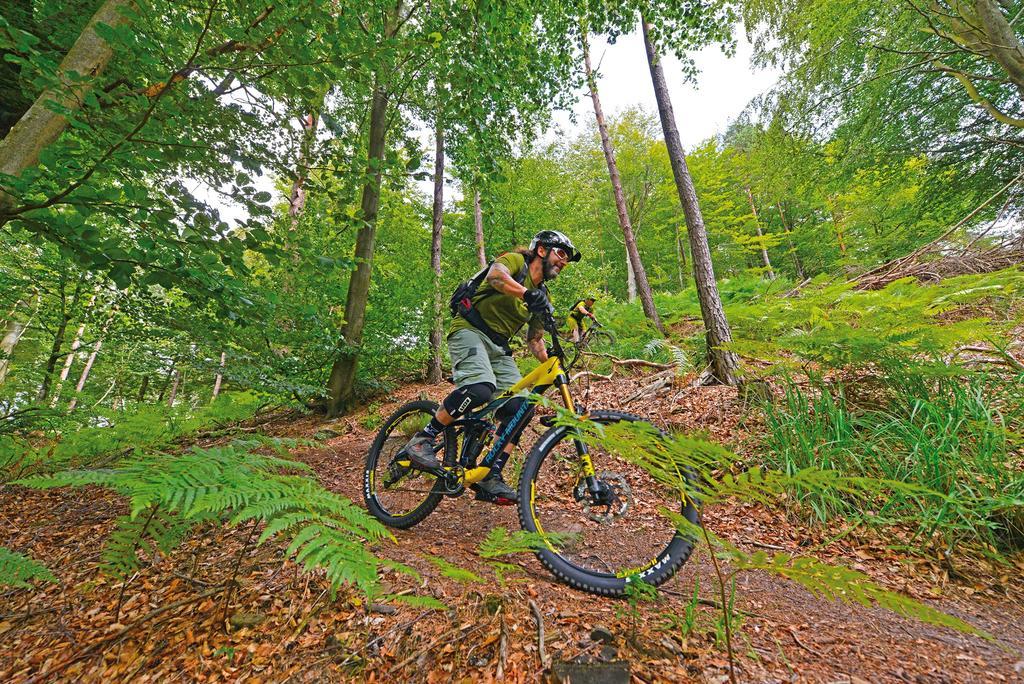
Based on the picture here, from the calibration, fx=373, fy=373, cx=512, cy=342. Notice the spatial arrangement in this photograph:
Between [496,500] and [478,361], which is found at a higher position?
[478,361]

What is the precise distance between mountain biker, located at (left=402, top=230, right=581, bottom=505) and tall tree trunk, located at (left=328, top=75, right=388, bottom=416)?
417 centimetres

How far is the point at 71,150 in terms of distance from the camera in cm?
239

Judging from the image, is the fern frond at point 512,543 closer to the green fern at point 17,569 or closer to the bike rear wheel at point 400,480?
the bike rear wheel at point 400,480

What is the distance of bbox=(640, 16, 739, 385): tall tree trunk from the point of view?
192 inches

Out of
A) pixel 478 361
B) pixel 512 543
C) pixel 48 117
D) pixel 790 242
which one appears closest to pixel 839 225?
pixel 790 242

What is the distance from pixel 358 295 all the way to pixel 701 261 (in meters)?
5.79

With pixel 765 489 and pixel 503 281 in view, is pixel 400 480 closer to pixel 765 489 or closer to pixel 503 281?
pixel 503 281

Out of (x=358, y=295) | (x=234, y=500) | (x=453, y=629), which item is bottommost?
(x=453, y=629)

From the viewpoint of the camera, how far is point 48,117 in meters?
2.35

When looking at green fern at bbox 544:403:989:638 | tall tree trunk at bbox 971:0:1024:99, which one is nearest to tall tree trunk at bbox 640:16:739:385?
green fern at bbox 544:403:989:638

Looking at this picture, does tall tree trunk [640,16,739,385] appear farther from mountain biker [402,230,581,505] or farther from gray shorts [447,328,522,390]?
gray shorts [447,328,522,390]

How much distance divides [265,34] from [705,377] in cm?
558

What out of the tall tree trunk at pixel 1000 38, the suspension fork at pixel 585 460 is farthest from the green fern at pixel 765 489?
the tall tree trunk at pixel 1000 38

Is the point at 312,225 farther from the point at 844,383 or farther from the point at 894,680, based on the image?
the point at 844,383
